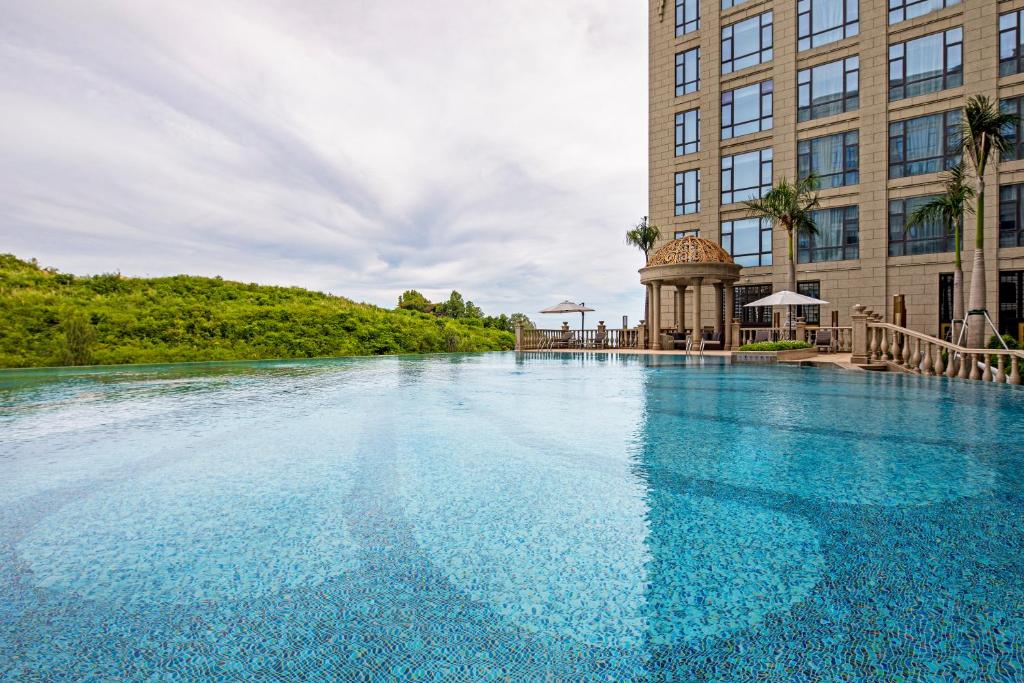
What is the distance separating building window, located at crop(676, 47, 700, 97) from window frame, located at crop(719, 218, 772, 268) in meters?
8.17

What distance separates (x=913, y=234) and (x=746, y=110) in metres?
10.4

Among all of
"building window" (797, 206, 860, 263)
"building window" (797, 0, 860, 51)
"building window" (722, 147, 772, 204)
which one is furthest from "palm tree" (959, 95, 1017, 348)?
"building window" (797, 0, 860, 51)

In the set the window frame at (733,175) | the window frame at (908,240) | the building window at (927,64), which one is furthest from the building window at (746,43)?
the window frame at (908,240)

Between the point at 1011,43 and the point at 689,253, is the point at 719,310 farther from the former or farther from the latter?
the point at 1011,43

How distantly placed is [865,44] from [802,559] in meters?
30.5

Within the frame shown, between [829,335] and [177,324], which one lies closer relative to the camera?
[829,335]

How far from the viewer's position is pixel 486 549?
305 cm

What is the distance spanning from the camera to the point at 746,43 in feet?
93.0

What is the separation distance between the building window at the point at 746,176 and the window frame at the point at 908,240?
5.69 m

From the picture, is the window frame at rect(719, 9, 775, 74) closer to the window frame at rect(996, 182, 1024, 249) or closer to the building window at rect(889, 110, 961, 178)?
the building window at rect(889, 110, 961, 178)

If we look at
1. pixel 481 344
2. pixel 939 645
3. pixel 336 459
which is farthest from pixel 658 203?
pixel 939 645

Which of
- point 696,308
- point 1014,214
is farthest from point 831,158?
point 696,308

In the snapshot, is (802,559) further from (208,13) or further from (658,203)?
(658,203)

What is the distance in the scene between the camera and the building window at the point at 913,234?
23167 mm
